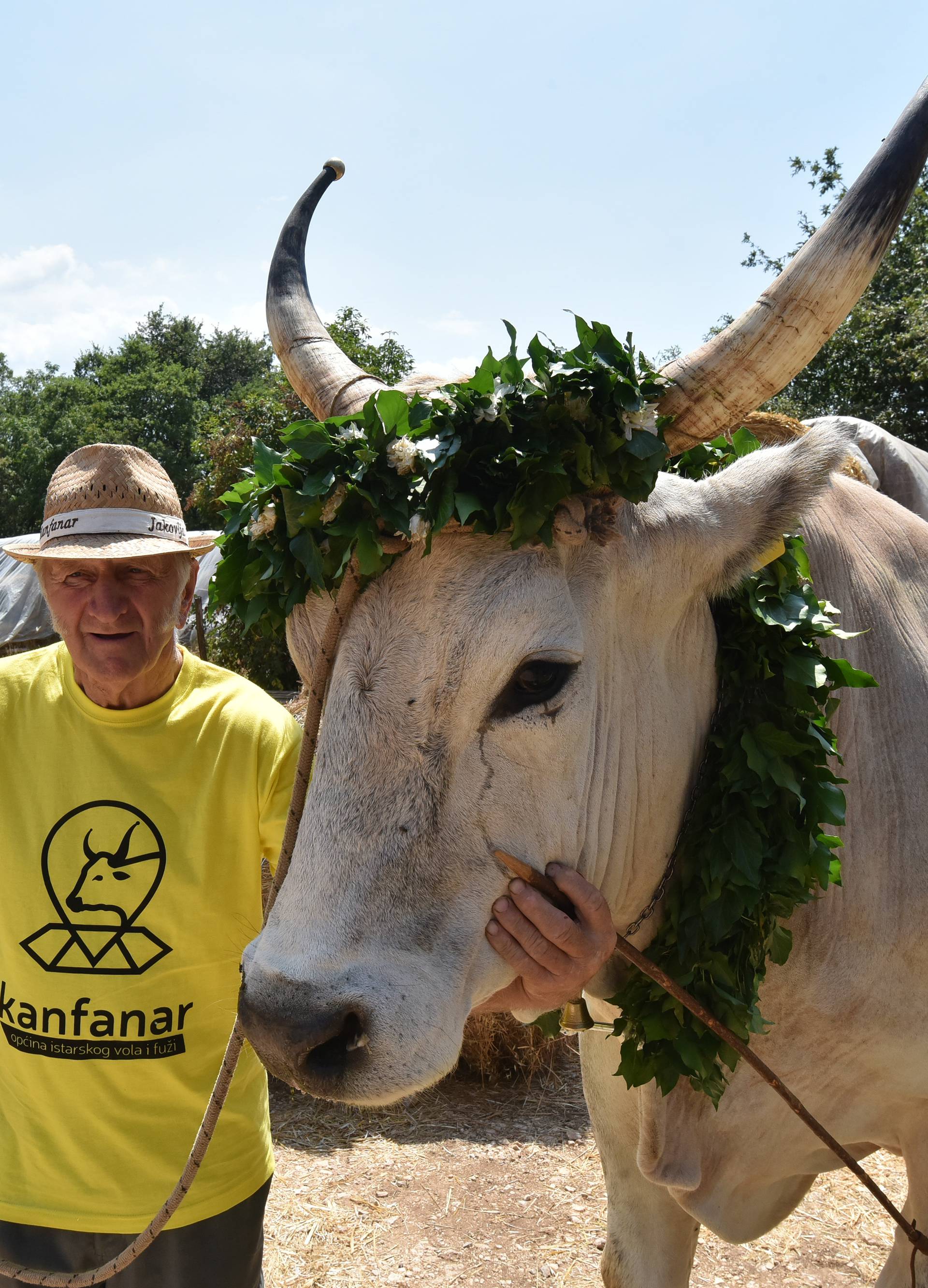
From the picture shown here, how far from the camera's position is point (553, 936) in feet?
6.22

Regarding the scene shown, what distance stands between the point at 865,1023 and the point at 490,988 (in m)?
1.18

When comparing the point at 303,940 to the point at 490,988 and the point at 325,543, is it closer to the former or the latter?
the point at 490,988

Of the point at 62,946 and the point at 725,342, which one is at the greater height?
the point at 725,342

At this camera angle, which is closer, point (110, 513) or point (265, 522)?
point (265, 522)

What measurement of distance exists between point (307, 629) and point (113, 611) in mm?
886

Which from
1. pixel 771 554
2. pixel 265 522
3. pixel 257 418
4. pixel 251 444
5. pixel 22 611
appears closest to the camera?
pixel 265 522

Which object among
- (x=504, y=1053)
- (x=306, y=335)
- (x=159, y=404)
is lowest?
(x=504, y=1053)

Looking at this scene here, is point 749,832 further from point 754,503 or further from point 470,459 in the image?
point 470,459

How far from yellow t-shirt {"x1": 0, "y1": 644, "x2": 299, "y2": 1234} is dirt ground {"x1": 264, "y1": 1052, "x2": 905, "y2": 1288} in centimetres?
215

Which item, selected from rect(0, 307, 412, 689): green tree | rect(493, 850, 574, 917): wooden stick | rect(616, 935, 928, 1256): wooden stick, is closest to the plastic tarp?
rect(0, 307, 412, 689): green tree

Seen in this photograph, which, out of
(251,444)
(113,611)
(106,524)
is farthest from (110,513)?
(251,444)

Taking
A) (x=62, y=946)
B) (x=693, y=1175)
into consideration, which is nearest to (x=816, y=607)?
(x=693, y=1175)

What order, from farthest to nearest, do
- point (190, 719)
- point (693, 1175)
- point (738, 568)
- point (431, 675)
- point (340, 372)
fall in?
point (190, 719), point (693, 1175), point (340, 372), point (738, 568), point (431, 675)

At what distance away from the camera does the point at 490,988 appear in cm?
192
